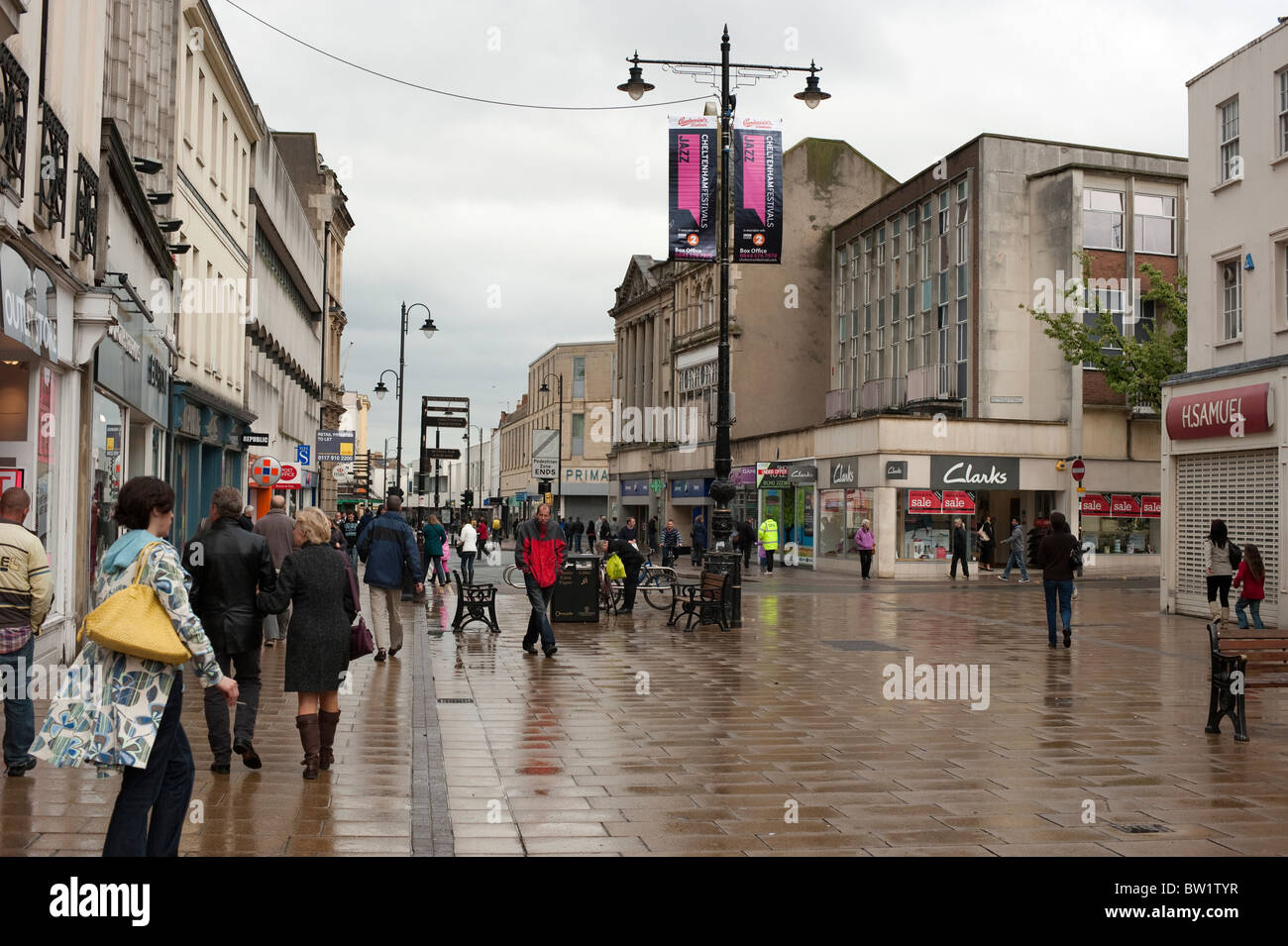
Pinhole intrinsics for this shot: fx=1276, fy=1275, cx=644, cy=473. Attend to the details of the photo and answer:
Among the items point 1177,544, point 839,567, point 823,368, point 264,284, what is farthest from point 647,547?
point 1177,544

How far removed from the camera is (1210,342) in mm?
22672

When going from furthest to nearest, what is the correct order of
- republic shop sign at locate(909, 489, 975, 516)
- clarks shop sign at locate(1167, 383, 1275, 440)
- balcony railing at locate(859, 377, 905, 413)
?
balcony railing at locate(859, 377, 905, 413)
republic shop sign at locate(909, 489, 975, 516)
clarks shop sign at locate(1167, 383, 1275, 440)

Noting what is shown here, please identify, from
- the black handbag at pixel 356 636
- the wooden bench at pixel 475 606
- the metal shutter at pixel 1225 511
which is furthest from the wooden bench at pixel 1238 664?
the metal shutter at pixel 1225 511

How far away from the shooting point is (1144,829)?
6809 millimetres

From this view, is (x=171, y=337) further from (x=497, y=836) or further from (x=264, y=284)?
(x=497, y=836)

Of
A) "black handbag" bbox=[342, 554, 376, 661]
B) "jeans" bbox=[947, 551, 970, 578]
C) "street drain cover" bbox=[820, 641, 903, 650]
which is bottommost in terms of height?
"street drain cover" bbox=[820, 641, 903, 650]

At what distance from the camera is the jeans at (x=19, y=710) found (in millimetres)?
7656

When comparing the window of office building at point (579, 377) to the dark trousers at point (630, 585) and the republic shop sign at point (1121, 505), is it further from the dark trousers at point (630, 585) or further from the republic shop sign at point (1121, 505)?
the dark trousers at point (630, 585)

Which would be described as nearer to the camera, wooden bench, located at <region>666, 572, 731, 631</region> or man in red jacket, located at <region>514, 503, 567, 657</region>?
man in red jacket, located at <region>514, 503, 567, 657</region>

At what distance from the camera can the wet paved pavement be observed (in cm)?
654

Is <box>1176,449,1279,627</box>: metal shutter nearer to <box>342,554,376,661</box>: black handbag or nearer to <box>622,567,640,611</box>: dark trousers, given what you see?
<box>622,567,640,611</box>: dark trousers

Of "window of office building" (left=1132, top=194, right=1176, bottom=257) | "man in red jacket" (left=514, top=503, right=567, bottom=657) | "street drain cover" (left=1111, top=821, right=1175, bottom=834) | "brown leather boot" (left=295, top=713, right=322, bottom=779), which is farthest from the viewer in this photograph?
"window of office building" (left=1132, top=194, right=1176, bottom=257)

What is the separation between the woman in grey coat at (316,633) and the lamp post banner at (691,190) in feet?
40.1

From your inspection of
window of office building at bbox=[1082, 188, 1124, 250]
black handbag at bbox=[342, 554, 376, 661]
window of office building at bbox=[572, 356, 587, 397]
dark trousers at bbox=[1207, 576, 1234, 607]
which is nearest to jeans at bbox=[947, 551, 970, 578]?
window of office building at bbox=[1082, 188, 1124, 250]
